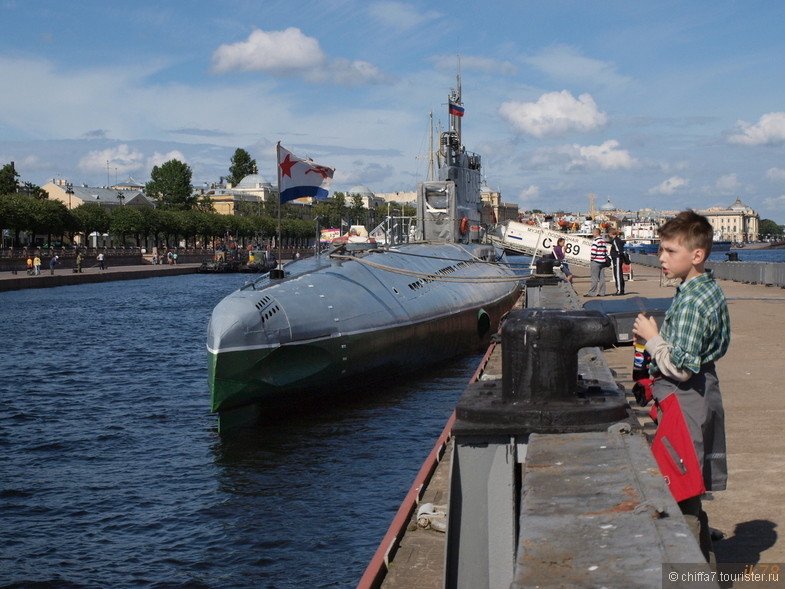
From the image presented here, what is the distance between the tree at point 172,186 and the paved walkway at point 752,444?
149 m

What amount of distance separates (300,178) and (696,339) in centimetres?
1761

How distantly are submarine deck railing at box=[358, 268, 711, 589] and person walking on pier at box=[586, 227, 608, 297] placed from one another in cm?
2240

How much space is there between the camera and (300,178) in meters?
21.6

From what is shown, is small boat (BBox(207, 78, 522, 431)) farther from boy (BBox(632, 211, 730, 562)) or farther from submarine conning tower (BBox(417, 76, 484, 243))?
boy (BBox(632, 211, 730, 562))

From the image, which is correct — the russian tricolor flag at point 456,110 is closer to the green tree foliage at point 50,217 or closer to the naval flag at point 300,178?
the naval flag at point 300,178

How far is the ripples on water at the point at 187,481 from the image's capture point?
1020 cm

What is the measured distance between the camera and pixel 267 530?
36.9 feet

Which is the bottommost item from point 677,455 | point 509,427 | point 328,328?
point 328,328

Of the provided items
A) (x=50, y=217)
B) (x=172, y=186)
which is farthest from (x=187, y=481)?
(x=172, y=186)

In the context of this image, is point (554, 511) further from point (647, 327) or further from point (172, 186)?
point (172, 186)

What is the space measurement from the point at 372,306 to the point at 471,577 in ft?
46.7

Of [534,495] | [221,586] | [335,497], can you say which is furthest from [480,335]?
[534,495]

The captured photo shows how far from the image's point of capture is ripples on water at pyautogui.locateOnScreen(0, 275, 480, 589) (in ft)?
33.4

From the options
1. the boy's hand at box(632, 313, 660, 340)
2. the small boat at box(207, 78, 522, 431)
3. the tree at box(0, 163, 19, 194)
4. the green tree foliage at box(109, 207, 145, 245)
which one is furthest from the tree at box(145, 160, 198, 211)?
the boy's hand at box(632, 313, 660, 340)
